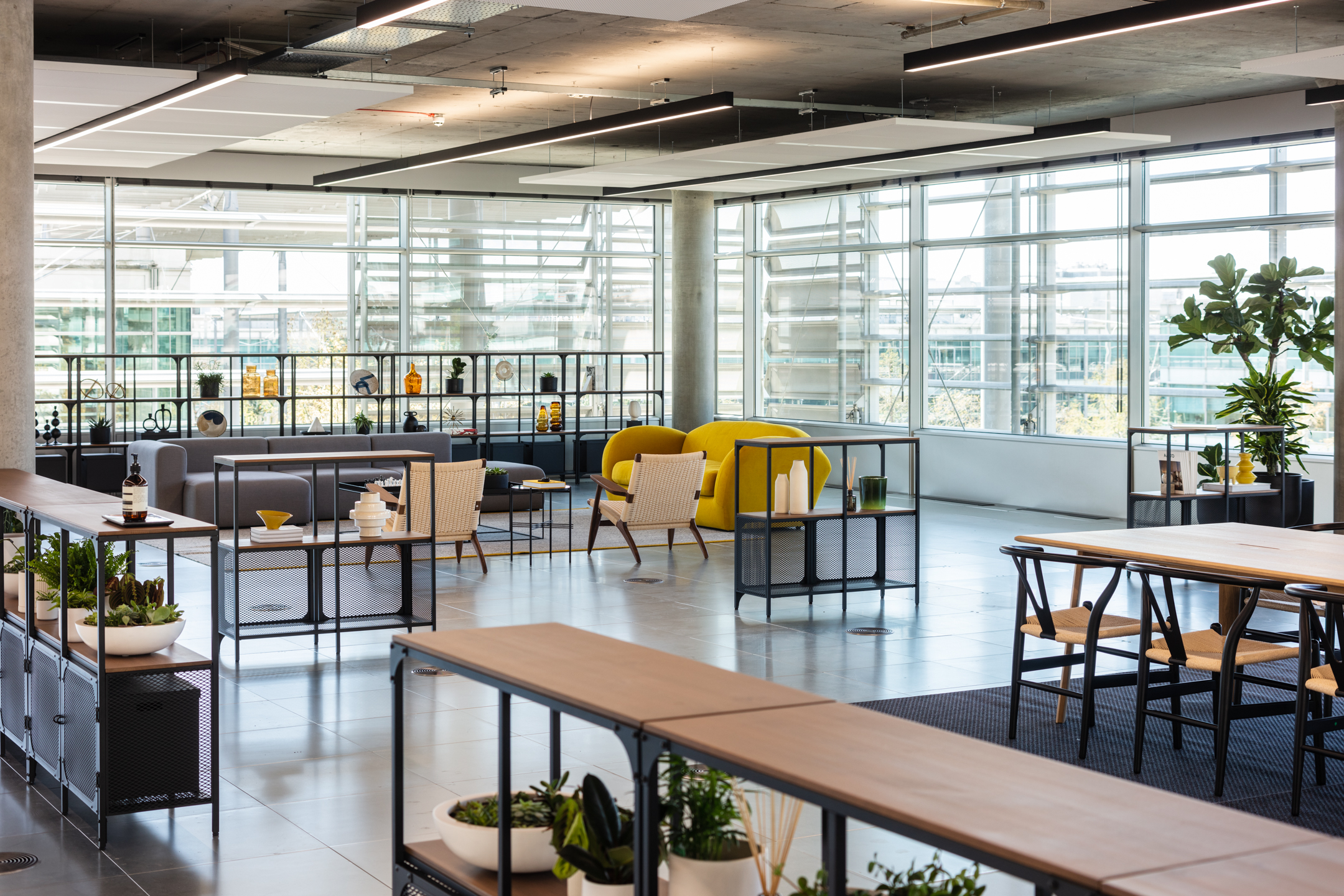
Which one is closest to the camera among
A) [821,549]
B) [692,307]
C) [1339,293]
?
[821,549]

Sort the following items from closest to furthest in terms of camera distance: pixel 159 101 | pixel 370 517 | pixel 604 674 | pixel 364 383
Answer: pixel 604 674
pixel 370 517
pixel 159 101
pixel 364 383

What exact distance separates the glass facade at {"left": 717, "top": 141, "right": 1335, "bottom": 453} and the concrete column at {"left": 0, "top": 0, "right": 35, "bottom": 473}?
988cm

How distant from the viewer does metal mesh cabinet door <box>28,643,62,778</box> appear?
16.0 feet

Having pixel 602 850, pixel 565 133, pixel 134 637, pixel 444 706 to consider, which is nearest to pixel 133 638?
pixel 134 637

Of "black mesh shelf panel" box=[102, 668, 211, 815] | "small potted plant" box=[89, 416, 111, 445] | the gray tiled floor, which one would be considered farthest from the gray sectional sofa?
"black mesh shelf panel" box=[102, 668, 211, 815]

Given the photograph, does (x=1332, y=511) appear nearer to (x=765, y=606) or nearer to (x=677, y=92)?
(x=765, y=606)

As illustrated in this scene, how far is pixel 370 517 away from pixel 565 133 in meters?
5.06

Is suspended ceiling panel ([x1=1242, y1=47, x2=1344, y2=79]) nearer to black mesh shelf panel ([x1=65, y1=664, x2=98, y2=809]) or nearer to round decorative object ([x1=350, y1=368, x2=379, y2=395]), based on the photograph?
black mesh shelf panel ([x1=65, y1=664, x2=98, y2=809])

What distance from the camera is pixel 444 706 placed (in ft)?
20.7

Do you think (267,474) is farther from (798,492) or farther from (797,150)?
(798,492)

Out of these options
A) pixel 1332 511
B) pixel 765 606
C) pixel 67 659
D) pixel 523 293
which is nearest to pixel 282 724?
pixel 67 659

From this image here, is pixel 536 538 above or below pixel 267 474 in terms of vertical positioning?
below

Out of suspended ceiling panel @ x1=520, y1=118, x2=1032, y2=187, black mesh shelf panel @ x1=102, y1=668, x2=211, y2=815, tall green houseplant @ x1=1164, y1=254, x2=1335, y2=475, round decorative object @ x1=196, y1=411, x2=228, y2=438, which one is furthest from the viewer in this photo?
round decorative object @ x1=196, y1=411, x2=228, y2=438

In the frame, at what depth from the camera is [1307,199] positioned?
1203 cm
